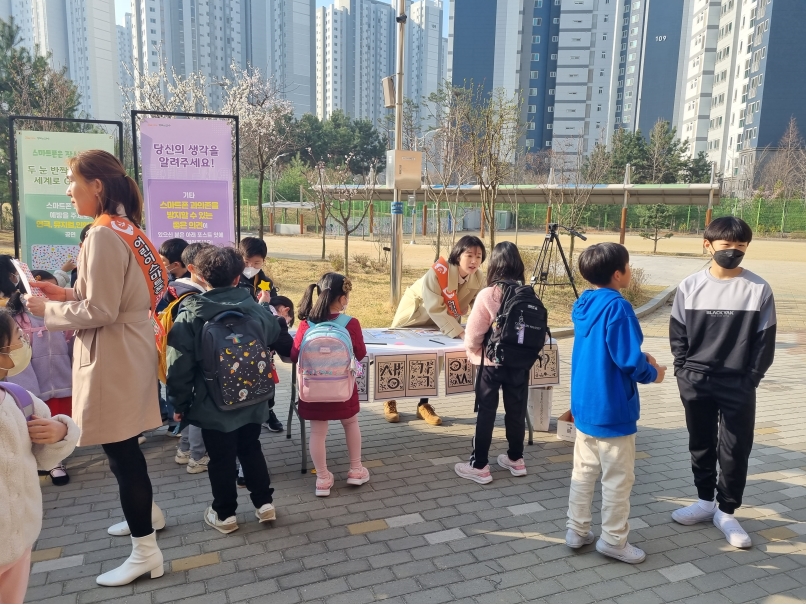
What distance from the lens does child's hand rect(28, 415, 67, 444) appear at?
1.92 m

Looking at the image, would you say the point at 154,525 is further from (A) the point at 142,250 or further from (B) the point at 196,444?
(A) the point at 142,250

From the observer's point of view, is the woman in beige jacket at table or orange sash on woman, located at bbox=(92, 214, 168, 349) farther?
the woman in beige jacket at table

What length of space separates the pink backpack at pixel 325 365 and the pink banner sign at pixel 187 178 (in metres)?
2.70

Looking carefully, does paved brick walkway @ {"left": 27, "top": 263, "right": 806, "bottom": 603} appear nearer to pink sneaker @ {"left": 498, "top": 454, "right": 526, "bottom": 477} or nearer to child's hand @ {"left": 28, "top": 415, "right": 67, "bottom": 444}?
pink sneaker @ {"left": 498, "top": 454, "right": 526, "bottom": 477}

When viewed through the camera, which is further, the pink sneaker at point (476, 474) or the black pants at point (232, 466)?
the pink sneaker at point (476, 474)

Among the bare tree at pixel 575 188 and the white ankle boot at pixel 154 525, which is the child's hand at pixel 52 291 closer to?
the white ankle boot at pixel 154 525

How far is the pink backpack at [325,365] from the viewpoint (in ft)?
11.3

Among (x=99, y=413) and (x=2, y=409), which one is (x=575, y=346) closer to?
(x=99, y=413)

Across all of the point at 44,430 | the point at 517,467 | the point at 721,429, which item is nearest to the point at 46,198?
the point at 44,430

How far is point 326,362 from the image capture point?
136 inches

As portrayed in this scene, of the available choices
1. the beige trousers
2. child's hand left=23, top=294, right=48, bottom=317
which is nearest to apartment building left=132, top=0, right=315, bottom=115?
child's hand left=23, top=294, right=48, bottom=317

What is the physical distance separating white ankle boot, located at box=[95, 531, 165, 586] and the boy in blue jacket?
2027 mm

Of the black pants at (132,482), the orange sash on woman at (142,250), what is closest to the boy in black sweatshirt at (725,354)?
the orange sash on woman at (142,250)

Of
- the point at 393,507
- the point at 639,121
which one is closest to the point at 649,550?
the point at 393,507
